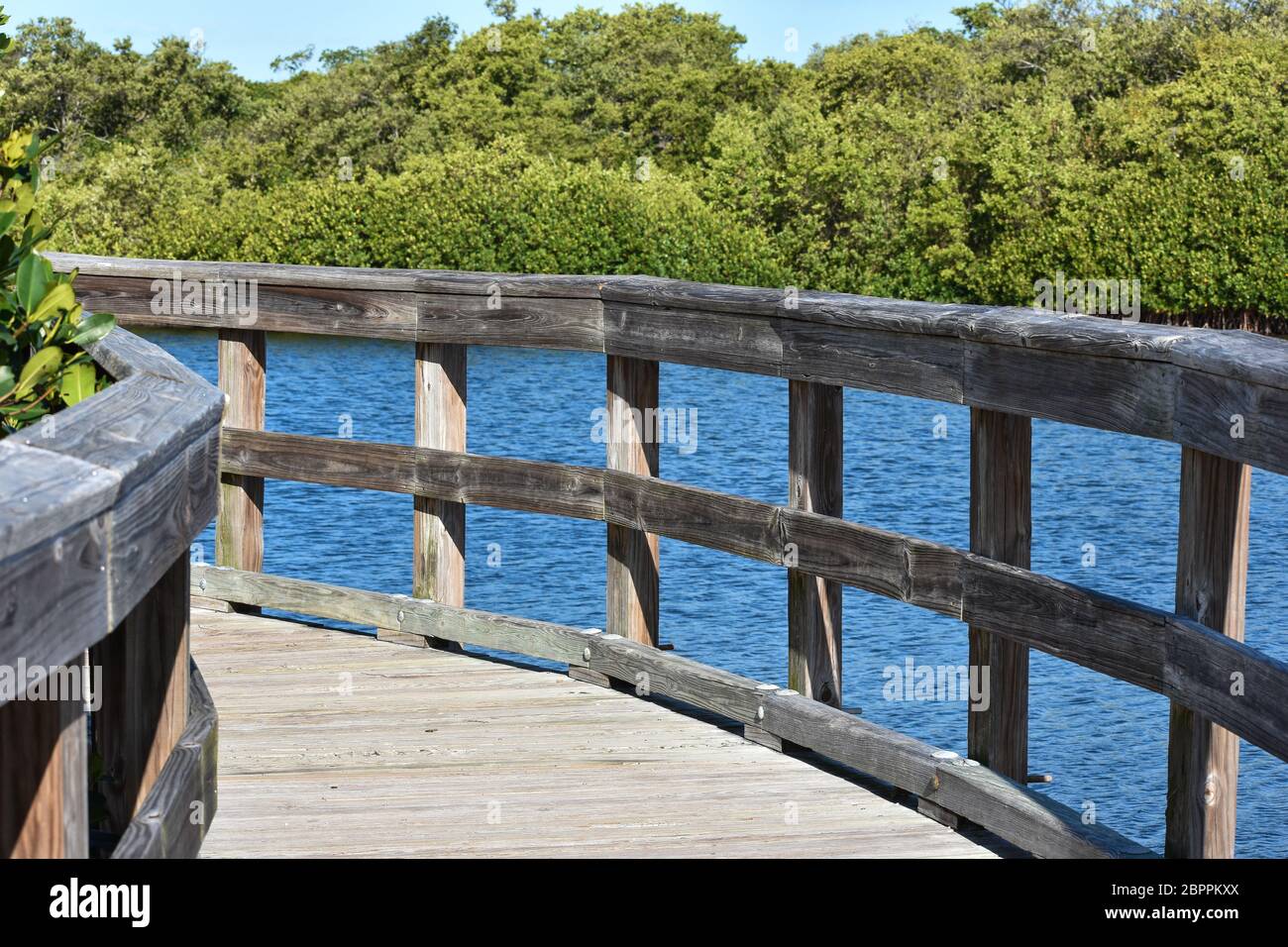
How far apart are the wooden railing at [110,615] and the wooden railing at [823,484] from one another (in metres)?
1.98

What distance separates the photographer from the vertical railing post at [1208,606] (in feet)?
11.4

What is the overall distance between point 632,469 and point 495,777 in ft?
4.44

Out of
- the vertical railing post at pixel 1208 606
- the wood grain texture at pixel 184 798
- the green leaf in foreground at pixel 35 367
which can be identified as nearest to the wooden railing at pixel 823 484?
the vertical railing post at pixel 1208 606

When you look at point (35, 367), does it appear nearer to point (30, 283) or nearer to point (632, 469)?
point (30, 283)

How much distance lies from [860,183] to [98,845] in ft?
157

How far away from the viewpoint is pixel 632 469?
5.70 m

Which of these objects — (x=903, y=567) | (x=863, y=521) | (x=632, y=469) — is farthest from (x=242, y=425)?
(x=863, y=521)

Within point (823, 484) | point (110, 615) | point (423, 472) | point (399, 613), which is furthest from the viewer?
point (399, 613)

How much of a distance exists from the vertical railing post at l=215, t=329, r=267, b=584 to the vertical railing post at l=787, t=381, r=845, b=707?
2.58 metres

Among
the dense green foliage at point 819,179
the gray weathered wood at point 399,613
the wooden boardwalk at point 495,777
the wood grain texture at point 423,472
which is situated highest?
the dense green foliage at point 819,179

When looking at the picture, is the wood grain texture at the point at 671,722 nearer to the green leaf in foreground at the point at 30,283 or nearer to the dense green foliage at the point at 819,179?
the green leaf in foreground at the point at 30,283
